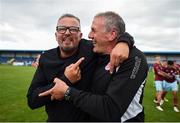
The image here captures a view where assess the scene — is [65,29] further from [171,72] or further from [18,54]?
[18,54]

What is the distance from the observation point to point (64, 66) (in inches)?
147

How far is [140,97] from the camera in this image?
349 centimetres

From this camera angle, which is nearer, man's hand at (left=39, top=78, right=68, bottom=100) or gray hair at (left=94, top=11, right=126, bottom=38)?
man's hand at (left=39, top=78, right=68, bottom=100)

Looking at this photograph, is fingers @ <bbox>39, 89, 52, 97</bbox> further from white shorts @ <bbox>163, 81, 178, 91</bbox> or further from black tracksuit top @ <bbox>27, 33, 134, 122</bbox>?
white shorts @ <bbox>163, 81, 178, 91</bbox>

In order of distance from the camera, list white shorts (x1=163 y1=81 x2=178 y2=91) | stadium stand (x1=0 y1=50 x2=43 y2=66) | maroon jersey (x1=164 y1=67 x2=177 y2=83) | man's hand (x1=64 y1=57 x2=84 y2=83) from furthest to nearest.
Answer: stadium stand (x1=0 y1=50 x2=43 y2=66)
maroon jersey (x1=164 y1=67 x2=177 y2=83)
white shorts (x1=163 y1=81 x2=178 y2=91)
man's hand (x1=64 y1=57 x2=84 y2=83)

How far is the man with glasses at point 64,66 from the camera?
365cm

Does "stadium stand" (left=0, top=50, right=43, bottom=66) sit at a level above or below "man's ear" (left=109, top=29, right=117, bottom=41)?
below

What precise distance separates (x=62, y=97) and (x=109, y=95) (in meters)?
0.52

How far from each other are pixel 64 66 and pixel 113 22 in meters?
0.74

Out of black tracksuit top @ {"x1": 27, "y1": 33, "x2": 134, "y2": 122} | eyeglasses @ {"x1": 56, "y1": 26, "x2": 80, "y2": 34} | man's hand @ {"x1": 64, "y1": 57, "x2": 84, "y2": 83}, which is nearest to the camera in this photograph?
man's hand @ {"x1": 64, "y1": 57, "x2": 84, "y2": 83}

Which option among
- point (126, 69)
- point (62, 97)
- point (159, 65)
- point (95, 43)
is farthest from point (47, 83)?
point (159, 65)

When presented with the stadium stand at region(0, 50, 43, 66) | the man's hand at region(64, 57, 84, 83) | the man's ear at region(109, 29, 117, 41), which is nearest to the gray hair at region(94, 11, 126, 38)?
the man's ear at region(109, 29, 117, 41)

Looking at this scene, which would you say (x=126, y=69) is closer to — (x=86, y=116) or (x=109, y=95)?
(x=109, y=95)

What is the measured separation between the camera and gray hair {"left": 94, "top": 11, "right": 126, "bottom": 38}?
3533 mm
